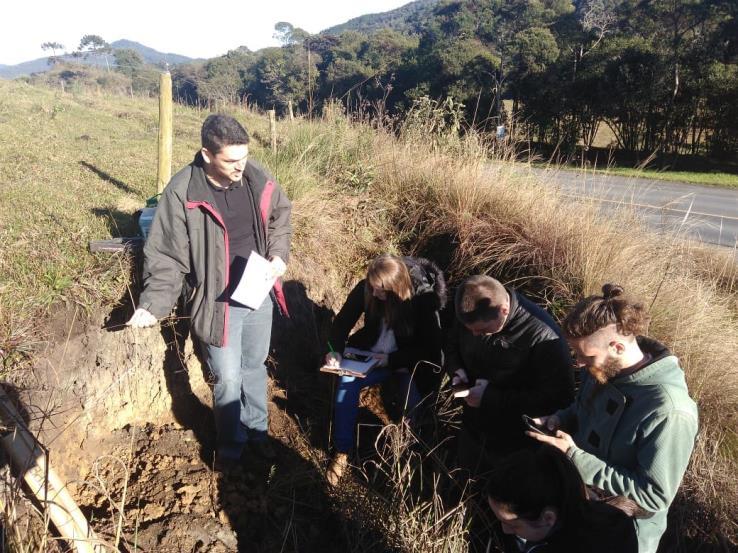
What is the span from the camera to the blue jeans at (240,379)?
9.25ft

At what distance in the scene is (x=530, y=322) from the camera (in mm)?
2531

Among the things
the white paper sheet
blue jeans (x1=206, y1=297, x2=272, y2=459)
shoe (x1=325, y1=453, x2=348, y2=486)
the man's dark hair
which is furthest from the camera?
shoe (x1=325, y1=453, x2=348, y2=486)

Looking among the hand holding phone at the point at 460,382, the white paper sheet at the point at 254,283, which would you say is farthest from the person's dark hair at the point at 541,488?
the white paper sheet at the point at 254,283

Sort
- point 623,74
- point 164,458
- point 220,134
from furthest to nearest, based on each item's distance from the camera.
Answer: point 623,74, point 164,458, point 220,134

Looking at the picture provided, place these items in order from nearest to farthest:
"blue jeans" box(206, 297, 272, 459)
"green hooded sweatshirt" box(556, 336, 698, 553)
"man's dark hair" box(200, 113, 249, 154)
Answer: "green hooded sweatshirt" box(556, 336, 698, 553), "man's dark hair" box(200, 113, 249, 154), "blue jeans" box(206, 297, 272, 459)

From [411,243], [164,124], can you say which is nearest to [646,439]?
[411,243]

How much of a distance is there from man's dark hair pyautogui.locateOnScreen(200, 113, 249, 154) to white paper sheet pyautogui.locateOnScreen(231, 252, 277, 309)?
599 millimetres

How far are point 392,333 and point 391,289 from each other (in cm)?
38

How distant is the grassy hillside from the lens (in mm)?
2762

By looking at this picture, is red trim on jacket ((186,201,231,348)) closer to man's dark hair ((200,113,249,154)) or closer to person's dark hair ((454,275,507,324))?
man's dark hair ((200,113,249,154))

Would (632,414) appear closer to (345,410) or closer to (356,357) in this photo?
(345,410)

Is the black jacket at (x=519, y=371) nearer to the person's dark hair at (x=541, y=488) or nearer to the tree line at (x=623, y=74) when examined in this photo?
the person's dark hair at (x=541, y=488)

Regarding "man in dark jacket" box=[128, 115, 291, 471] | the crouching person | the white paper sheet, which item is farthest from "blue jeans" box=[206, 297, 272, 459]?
the crouching person

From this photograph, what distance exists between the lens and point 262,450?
133 inches
